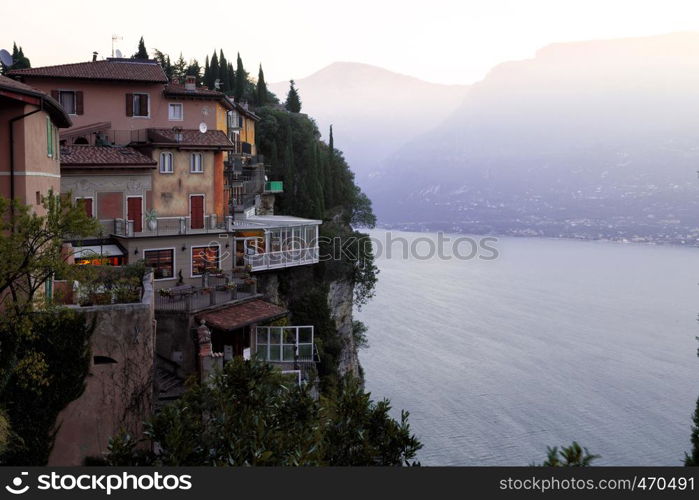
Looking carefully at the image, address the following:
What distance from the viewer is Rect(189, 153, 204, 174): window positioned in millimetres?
36381

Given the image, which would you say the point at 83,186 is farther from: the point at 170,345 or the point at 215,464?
the point at 215,464

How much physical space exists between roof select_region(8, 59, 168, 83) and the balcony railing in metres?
10.2

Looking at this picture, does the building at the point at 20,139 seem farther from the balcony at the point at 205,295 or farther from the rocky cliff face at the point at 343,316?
the rocky cliff face at the point at 343,316

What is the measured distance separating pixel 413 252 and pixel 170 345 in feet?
429

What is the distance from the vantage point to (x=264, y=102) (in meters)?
71.2

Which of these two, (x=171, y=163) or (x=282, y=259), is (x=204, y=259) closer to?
(x=171, y=163)

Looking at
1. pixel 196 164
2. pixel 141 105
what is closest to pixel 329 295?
pixel 196 164

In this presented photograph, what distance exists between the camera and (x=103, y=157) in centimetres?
3259

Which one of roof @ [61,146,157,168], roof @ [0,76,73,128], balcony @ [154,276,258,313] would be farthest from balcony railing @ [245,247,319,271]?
roof @ [0,76,73,128]

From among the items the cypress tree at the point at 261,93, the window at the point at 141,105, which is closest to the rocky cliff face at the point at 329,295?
the window at the point at 141,105

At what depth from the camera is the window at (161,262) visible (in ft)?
108

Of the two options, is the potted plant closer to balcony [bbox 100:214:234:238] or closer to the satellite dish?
balcony [bbox 100:214:234:238]

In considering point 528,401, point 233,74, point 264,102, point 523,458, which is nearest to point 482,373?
point 528,401
